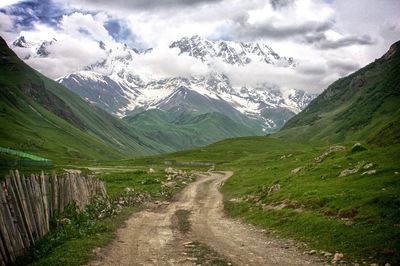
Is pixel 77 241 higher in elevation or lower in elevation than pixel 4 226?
lower

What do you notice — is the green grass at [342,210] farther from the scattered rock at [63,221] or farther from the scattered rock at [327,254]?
the scattered rock at [63,221]

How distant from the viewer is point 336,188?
3509 centimetres

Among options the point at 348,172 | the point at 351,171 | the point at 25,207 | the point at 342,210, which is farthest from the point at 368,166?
the point at 25,207

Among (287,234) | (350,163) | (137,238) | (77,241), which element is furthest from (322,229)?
(350,163)

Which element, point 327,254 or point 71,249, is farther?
point 71,249

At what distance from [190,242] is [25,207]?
10.5 metres

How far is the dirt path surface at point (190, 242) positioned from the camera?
21828 mm

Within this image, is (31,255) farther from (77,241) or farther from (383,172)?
(383,172)

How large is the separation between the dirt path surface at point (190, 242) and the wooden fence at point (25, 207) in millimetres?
4260

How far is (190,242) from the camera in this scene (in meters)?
26.6

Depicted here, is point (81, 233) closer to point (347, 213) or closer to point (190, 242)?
point (190, 242)

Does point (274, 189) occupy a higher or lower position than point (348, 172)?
lower

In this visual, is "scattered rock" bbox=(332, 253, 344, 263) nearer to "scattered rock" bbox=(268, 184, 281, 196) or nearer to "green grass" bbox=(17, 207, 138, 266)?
"green grass" bbox=(17, 207, 138, 266)

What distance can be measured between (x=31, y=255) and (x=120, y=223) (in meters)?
11.6
